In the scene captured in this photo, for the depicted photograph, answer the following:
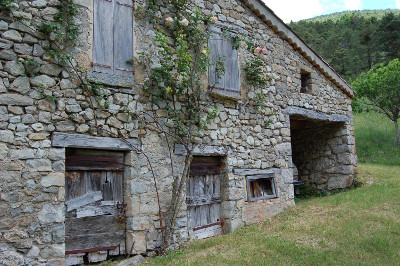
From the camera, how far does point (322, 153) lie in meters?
11.2

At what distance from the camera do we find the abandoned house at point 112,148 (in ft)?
15.8

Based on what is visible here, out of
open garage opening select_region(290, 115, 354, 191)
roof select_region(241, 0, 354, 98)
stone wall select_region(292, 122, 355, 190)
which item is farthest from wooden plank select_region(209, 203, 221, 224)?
stone wall select_region(292, 122, 355, 190)

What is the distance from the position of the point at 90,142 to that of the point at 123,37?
1.96 meters

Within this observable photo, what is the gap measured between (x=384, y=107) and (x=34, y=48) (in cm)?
1697

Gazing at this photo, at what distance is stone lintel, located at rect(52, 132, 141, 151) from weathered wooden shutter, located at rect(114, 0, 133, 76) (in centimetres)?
119

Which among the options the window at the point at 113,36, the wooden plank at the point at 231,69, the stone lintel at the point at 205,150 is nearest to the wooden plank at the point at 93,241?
the stone lintel at the point at 205,150

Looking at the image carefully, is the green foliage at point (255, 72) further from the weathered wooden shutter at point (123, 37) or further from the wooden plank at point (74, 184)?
the wooden plank at point (74, 184)

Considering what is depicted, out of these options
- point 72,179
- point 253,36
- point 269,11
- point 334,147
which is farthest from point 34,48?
point 334,147

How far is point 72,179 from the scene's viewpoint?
5398 millimetres

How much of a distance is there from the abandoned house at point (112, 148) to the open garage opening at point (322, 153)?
2.88 m

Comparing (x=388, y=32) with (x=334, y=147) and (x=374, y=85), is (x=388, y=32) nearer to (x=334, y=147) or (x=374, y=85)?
(x=374, y=85)

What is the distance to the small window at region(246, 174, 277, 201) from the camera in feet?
25.0

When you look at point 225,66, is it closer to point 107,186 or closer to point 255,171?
point 255,171

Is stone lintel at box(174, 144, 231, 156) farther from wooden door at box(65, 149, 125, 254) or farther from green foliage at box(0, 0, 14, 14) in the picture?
green foliage at box(0, 0, 14, 14)
